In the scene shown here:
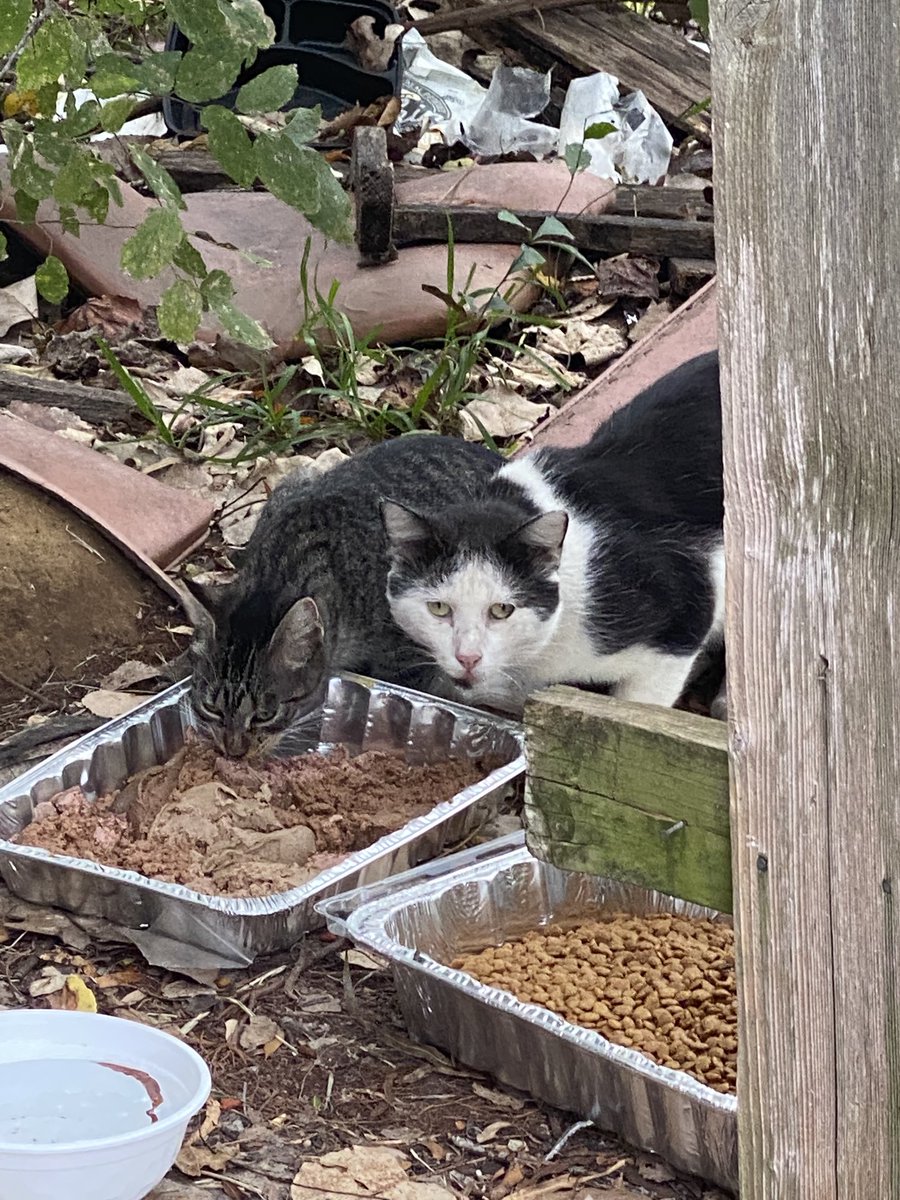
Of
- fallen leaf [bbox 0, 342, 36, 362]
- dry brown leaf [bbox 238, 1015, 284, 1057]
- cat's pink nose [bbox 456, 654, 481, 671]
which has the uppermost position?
fallen leaf [bbox 0, 342, 36, 362]

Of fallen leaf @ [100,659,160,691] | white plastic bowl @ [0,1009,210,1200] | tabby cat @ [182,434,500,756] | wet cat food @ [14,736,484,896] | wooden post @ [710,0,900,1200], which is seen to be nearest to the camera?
wooden post @ [710,0,900,1200]

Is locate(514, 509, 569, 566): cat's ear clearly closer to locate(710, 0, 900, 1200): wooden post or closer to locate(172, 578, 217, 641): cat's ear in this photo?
locate(172, 578, 217, 641): cat's ear

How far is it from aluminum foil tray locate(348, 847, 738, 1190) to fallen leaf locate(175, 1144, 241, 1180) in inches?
17.2

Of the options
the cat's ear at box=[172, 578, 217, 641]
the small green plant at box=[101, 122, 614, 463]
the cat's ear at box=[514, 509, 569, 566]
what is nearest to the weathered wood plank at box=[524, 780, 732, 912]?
the cat's ear at box=[514, 509, 569, 566]

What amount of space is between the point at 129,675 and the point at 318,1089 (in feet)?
6.08

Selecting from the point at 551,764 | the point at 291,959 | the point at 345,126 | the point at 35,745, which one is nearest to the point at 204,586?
the point at 35,745

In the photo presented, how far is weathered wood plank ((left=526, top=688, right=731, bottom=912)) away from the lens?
165 centimetres

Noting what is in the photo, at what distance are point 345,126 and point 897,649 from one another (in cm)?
696

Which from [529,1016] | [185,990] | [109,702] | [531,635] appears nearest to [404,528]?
[531,635]

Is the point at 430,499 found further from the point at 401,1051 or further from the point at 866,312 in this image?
the point at 866,312

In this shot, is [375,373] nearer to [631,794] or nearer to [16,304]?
[16,304]

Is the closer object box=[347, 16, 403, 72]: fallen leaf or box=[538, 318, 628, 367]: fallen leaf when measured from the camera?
box=[538, 318, 628, 367]: fallen leaf

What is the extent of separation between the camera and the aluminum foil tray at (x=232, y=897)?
3.12m

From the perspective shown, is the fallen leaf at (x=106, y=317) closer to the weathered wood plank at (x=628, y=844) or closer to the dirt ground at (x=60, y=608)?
the dirt ground at (x=60, y=608)
